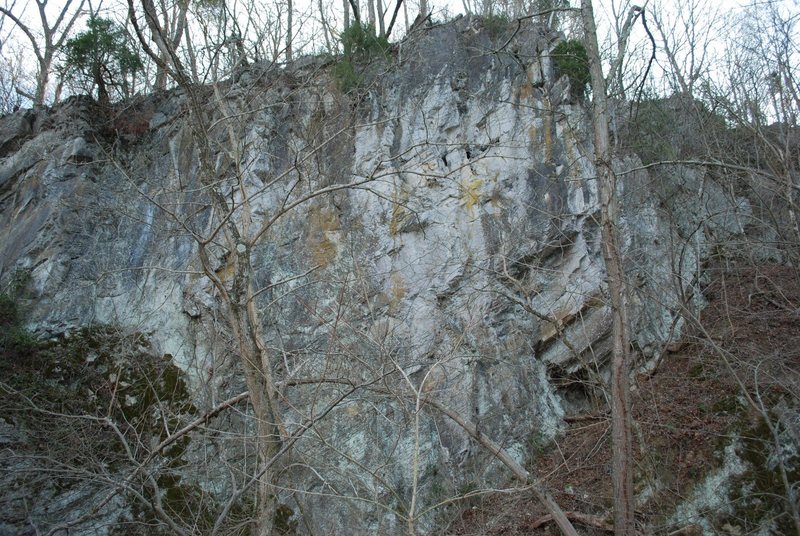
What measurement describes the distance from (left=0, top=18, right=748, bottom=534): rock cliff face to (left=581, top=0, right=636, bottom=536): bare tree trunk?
3.29 ft

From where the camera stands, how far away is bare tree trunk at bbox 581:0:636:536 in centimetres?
552

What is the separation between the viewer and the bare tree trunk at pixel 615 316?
5.52m

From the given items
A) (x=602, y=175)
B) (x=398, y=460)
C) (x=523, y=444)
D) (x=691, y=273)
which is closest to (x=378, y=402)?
(x=398, y=460)

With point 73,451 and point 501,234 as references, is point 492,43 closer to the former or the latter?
point 501,234

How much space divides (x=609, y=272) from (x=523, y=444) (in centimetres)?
294

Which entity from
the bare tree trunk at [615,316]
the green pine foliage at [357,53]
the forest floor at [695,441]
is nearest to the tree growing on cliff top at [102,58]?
the green pine foliage at [357,53]

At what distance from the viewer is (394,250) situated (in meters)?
9.67

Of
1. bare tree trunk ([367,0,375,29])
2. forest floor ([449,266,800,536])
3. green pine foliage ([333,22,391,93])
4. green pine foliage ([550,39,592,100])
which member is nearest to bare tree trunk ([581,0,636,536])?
forest floor ([449,266,800,536])

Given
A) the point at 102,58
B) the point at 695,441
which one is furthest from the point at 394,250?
the point at 102,58

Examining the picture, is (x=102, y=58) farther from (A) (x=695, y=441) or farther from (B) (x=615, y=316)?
(A) (x=695, y=441)

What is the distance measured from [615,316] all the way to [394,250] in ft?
13.5

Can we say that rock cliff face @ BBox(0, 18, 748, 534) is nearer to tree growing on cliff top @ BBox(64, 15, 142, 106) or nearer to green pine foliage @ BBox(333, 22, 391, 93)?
green pine foliage @ BBox(333, 22, 391, 93)

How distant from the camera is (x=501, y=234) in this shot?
9.36 meters

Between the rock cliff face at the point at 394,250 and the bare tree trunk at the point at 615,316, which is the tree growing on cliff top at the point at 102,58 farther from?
the bare tree trunk at the point at 615,316
